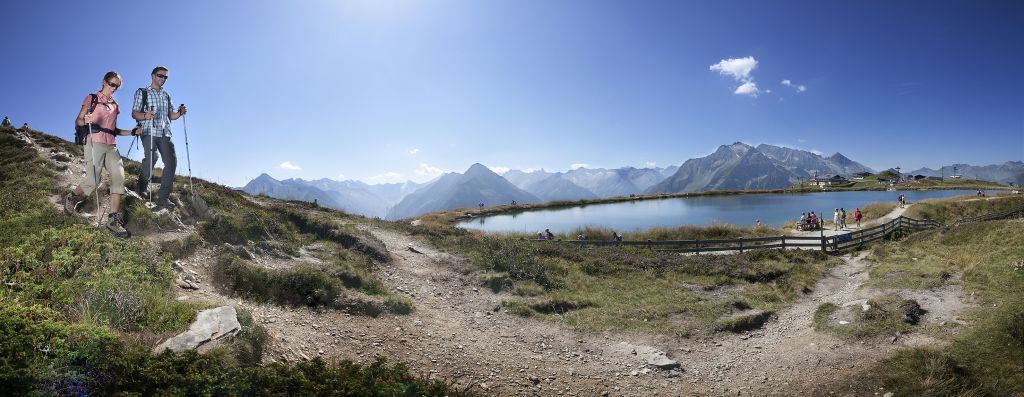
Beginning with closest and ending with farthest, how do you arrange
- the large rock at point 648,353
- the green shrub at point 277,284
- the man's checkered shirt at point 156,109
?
the man's checkered shirt at point 156,109 < the large rock at point 648,353 < the green shrub at point 277,284

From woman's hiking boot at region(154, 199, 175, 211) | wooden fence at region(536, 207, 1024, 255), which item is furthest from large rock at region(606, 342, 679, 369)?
wooden fence at region(536, 207, 1024, 255)

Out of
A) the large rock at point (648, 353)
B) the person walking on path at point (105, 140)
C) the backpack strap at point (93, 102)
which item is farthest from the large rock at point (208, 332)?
the large rock at point (648, 353)

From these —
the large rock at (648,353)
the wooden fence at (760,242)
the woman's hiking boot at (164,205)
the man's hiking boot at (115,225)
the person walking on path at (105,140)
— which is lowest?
the large rock at (648,353)

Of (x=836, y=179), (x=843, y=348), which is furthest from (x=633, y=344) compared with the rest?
(x=836, y=179)

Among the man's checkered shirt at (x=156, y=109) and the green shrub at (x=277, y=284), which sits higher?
the man's checkered shirt at (x=156, y=109)

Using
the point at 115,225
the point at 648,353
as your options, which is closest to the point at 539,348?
the point at 648,353

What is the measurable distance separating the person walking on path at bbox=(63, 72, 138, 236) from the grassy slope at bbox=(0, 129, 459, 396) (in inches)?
33.3

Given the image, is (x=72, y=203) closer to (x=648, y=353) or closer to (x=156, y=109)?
(x=156, y=109)

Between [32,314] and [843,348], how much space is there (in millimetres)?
17010

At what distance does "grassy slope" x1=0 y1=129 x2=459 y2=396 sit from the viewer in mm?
4977

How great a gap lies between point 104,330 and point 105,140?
6472mm

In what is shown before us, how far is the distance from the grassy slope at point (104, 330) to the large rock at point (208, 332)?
0.22 m

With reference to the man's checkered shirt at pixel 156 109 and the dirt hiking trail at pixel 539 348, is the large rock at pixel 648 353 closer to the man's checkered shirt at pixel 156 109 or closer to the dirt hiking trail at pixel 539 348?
the dirt hiking trail at pixel 539 348

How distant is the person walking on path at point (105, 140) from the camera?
9469 millimetres
